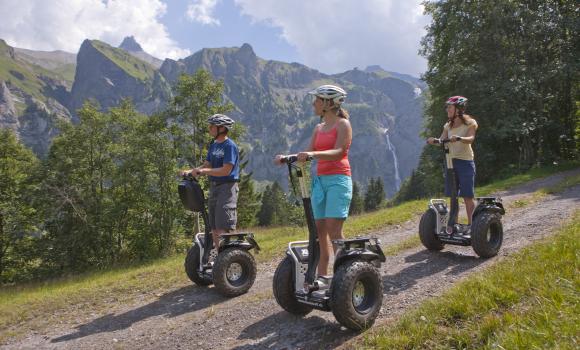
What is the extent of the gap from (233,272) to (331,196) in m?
2.94

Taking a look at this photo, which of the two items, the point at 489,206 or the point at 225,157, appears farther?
the point at 489,206

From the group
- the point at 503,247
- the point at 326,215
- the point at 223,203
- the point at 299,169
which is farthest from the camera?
the point at 503,247

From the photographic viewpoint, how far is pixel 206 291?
7.71 m

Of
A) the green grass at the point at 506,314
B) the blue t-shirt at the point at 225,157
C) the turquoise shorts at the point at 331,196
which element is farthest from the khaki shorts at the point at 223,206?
the green grass at the point at 506,314

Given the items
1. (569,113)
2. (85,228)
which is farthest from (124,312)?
(569,113)

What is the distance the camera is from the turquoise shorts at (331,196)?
5055mm

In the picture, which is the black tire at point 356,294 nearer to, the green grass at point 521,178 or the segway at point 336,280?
the segway at point 336,280

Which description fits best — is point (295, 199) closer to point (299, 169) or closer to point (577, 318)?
point (299, 169)

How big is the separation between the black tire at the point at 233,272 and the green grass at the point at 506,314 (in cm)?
316

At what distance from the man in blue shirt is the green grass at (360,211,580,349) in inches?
141

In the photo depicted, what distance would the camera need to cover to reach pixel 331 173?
514cm

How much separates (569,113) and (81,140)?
3323cm

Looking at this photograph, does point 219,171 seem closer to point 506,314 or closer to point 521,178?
point 506,314

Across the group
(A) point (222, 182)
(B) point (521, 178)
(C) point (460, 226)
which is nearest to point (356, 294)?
(A) point (222, 182)
